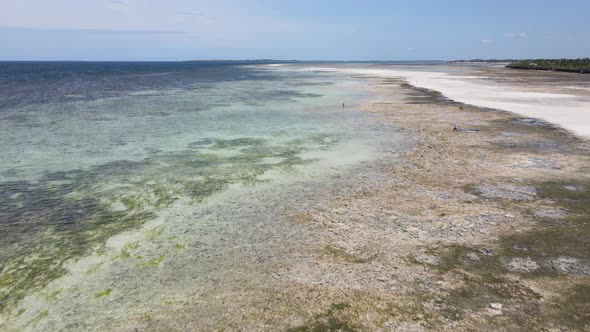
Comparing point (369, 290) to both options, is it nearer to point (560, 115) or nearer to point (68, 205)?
point (68, 205)

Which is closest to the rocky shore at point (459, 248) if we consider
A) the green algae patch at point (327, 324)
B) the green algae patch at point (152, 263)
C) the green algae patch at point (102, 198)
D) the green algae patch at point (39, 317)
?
the green algae patch at point (327, 324)

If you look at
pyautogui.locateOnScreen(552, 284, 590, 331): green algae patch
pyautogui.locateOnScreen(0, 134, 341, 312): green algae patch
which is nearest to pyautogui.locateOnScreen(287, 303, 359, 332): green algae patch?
pyautogui.locateOnScreen(552, 284, 590, 331): green algae patch

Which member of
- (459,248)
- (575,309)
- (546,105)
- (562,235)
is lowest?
(575,309)

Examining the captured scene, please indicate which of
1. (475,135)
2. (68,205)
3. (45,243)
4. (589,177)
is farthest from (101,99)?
(589,177)

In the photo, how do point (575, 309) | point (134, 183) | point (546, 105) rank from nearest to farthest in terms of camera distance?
1. point (575, 309)
2. point (134, 183)
3. point (546, 105)

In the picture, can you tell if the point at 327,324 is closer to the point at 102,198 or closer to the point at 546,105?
the point at 102,198

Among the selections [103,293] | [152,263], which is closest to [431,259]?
[152,263]

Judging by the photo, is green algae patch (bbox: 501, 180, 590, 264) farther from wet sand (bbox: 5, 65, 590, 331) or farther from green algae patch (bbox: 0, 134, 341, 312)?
green algae patch (bbox: 0, 134, 341, 312)

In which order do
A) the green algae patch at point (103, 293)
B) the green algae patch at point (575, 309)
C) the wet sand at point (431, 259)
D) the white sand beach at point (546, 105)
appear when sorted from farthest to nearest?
the white sand beach at point (546, 105) < the green algae patch at point (103, 293) < the wet sand at point (431, 259) < the green algae patch at point (575, 309)

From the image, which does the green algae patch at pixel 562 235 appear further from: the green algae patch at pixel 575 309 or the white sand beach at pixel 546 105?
the white sand beach at pixel 546 105
